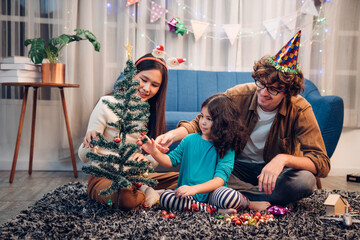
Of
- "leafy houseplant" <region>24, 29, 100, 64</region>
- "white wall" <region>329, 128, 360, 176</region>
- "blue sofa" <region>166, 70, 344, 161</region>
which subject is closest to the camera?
"leafy houseplant" <region>24, 29, 100, 64</region>

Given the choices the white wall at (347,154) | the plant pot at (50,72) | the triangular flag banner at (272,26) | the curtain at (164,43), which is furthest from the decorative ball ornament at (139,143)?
the white wall at (347,154)

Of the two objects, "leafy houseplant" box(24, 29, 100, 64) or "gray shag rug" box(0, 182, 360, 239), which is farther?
"leafy houseplant" box(24, 29, 100, 64)

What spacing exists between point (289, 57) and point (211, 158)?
1.84 feet

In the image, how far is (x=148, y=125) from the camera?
1.72m

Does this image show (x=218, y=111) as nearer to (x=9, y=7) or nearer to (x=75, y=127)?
(x=75, y=127)

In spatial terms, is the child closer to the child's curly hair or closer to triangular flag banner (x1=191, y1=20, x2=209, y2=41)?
the child's curly hair

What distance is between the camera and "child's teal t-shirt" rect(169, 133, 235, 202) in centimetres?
143

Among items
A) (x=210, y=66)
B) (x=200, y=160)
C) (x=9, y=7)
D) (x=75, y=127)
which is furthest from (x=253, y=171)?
(x=9, y=7)

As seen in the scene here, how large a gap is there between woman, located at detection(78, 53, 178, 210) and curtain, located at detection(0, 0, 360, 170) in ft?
3.67

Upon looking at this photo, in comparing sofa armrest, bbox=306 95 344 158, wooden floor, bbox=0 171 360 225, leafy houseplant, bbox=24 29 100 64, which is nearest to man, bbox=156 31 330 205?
sofa armrest, bbox=306 95 344 158

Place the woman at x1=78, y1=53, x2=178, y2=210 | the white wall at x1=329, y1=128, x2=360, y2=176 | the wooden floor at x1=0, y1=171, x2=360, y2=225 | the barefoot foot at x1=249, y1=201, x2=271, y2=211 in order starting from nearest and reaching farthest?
the woman at x1=78, y1=53, x2=178, y2=210, the barefoot foot at x1=249, y1=201, x2=271, y2=211, the wooden floor at x1=0, y1=171, x2=360, y2=225, the white wall at x1=329, y1=128, x2=360, y2=176

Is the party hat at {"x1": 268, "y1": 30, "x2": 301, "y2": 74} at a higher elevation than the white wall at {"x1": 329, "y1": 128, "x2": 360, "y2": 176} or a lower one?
higher

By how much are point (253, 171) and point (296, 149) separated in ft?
0.76

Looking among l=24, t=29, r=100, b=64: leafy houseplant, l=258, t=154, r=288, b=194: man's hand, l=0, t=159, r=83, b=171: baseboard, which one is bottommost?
l=0, t=159, r=83, b=171: baseboard
